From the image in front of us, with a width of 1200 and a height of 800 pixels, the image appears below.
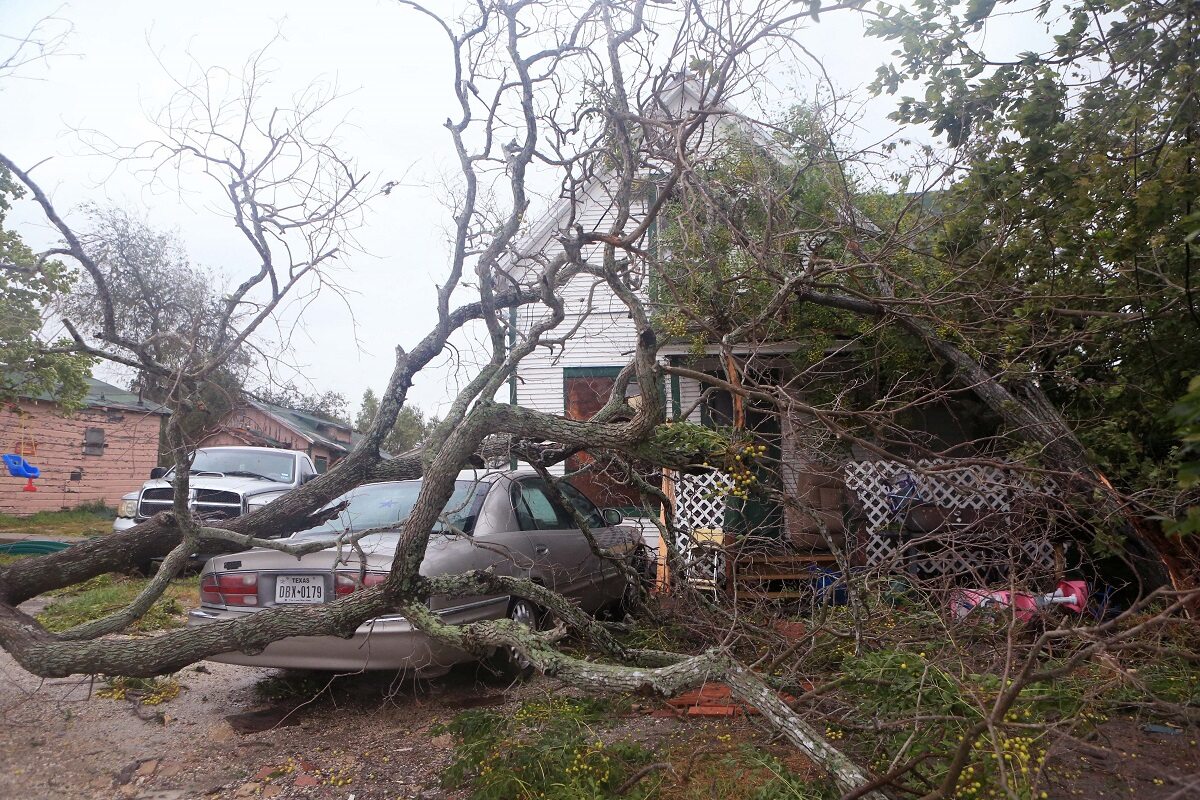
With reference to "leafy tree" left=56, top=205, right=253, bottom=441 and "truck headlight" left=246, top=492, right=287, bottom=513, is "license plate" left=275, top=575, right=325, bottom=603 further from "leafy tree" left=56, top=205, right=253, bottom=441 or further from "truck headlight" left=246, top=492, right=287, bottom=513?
"truck headlight" left=246, top=492, right=287, bottom=513

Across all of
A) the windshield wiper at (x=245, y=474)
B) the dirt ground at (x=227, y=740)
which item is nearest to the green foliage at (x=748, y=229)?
the dirt ground at (x=227, y=740)

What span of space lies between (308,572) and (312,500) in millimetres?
534

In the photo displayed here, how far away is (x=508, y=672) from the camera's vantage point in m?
5.55

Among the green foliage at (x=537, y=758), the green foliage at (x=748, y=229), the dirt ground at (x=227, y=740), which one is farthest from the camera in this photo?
the green foliage at (x=748, y=229)

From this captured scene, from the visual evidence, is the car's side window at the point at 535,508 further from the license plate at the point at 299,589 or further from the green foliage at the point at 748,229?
the green foliage at the point at 748,229

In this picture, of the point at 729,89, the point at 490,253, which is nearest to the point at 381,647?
the point at 490,253

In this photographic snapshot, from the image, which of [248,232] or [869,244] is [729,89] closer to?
[869,244]

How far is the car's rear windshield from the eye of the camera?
553 cm

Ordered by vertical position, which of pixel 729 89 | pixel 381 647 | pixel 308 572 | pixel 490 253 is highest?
pixel 729 89

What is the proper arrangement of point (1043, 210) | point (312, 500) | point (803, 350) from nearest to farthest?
point (312, 500), point (1043, 210), point (803, 350)

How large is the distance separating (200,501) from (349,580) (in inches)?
244

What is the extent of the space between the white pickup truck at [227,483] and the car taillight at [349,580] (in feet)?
16.9

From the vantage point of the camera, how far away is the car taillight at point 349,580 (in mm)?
4773

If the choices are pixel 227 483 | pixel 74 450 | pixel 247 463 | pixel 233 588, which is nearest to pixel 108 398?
pixel 74 450
